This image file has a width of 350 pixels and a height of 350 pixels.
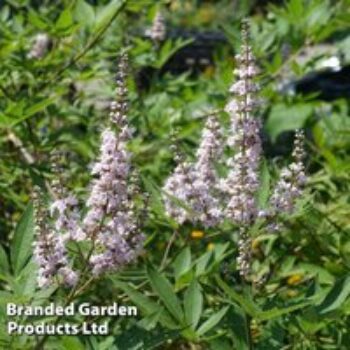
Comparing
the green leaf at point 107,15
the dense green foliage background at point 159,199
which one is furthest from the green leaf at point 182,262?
the green leaf at point 107,15

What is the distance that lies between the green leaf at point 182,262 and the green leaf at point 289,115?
6.11ft

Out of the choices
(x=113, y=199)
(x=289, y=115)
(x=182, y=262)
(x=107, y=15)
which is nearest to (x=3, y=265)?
(x=113, y=199)

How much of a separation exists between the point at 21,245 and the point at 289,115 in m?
2.46

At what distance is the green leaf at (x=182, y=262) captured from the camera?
2117 millimetres

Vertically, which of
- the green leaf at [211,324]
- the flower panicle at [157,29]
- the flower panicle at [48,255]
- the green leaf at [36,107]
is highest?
the flower panicle at [157,29]

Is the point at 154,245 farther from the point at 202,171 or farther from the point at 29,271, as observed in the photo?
the point at 29,271

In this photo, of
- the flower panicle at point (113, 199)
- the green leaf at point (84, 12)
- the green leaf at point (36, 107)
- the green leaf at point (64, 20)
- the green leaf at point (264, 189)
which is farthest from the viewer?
the green leaf at point (84, 12)

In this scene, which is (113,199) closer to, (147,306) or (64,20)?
(147,306)

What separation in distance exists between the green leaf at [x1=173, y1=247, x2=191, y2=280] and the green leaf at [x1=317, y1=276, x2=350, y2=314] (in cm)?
35

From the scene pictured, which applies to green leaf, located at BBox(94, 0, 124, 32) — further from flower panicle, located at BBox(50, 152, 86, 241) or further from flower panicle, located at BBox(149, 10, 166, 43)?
flower panicle, located at BBox(50, 152, 86, 241)

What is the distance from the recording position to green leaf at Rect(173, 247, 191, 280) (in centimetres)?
212

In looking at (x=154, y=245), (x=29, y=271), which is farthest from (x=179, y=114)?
(x=29, y=271)

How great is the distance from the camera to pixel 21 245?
1.99 m

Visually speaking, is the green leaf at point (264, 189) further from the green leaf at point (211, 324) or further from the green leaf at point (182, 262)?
the green leaf at point (211, 324)
